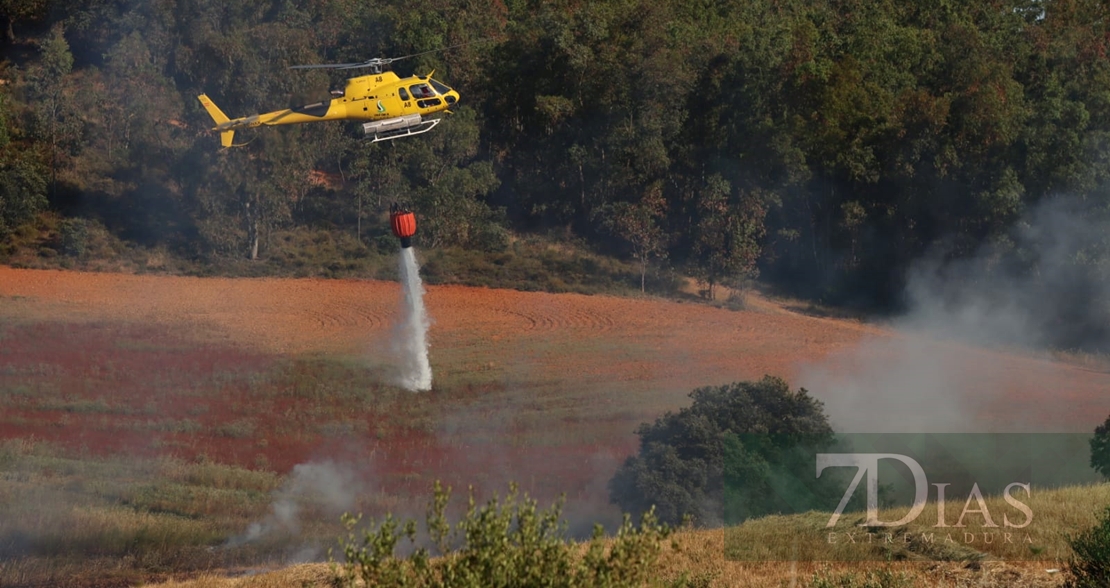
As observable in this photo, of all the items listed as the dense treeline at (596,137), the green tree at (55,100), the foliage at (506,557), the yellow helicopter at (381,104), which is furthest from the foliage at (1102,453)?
the green tree at (55,100)

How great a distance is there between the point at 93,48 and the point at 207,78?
27.2 ft

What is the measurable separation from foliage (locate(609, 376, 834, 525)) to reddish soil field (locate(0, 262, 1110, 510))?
3345 millimetres

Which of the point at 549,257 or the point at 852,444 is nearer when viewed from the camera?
the point at 852,444

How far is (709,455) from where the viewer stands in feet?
85.6

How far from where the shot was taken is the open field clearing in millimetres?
26609

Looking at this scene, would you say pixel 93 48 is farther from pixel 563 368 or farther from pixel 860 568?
pixel 860 568

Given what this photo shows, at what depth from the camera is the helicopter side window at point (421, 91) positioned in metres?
31.0

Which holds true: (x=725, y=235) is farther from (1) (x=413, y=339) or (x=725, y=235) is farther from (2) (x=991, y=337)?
(1) (x=413, y=339)

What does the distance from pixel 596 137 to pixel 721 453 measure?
1250 inches

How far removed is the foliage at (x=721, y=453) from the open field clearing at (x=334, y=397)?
8.28ft

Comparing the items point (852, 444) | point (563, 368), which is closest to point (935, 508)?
point (852, 444)

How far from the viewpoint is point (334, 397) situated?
36250mm

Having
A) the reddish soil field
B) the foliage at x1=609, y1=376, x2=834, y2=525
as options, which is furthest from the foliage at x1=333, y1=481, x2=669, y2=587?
the reddish soil field

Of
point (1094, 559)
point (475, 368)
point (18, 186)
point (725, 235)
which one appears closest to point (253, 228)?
point (18, 186)
